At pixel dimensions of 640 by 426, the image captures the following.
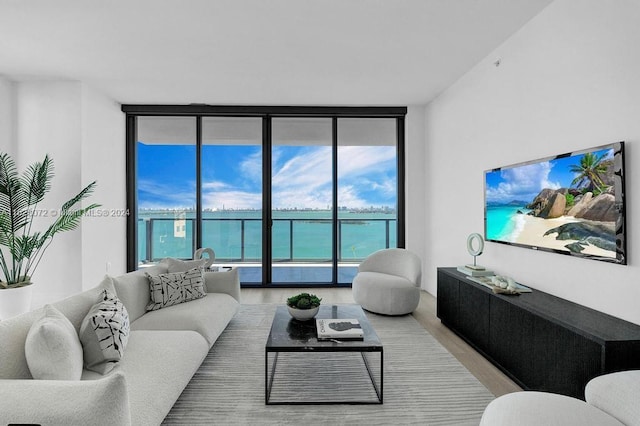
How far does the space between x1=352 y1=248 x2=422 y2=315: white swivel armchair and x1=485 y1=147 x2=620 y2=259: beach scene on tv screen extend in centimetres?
108

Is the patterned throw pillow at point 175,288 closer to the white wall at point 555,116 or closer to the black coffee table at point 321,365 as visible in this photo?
the black coffee table at point 321,365

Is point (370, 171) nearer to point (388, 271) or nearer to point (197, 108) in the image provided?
point (388, 271)

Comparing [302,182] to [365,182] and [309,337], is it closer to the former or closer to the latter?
[365,182]

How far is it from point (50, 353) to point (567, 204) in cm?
318

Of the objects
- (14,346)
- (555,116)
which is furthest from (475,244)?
(14,346)

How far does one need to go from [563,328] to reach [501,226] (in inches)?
55.4

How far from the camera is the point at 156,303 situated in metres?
3.08

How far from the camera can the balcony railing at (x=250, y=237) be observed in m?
5.59

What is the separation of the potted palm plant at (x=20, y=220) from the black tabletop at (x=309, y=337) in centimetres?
294

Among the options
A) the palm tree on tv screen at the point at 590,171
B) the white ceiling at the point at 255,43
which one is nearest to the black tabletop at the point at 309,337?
the palm tree on tv screen at the point at 590,171

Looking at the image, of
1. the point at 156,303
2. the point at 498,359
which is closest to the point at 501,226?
the point at 498,359

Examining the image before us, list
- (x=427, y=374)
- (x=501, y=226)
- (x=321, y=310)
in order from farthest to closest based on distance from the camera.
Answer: (x=501, y=226), (x=321, y=310), (x=427, y=374)

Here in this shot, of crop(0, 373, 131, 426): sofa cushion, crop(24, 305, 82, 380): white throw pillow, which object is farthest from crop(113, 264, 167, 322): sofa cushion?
crop(0, 373, 131, 426): sofa cushion

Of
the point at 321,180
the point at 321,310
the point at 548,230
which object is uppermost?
the point at 321,180
